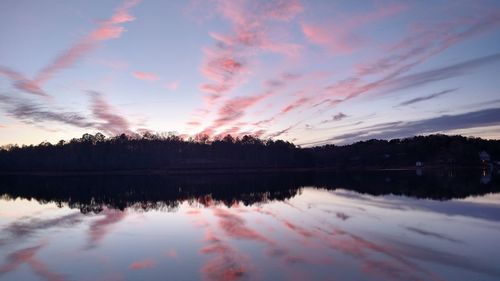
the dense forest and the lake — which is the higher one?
the dense forest

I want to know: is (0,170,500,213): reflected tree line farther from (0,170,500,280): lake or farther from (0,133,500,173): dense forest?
(0,133,500,173): dense forest

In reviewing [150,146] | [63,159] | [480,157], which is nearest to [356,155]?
[480,157]

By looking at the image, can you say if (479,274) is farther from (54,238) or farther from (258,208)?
(258,208)

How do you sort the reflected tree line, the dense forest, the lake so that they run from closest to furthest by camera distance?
1. the lake
2. the reflected tree line
3. the dense forest

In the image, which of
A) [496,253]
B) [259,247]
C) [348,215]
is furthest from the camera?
[348,215]

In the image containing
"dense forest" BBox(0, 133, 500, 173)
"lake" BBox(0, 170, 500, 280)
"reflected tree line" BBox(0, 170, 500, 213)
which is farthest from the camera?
"dense forest" BBox(0, 133, 500, 173)

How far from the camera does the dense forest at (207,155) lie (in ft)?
488

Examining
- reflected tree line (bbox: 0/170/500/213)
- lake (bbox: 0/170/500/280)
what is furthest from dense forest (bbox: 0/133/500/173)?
lake (bbox: 0/170/500/280)

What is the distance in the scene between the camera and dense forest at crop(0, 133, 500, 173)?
148875 millimetres

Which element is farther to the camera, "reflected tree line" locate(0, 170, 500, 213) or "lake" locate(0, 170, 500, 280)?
"reflected tree line" locate(0, 170, 500, 213)

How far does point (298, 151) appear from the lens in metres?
177

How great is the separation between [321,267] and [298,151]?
16596 cm

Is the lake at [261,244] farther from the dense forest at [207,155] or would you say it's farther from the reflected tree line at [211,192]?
the dense forest at [207,155]

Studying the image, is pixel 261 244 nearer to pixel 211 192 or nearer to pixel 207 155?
pixel 211 192
